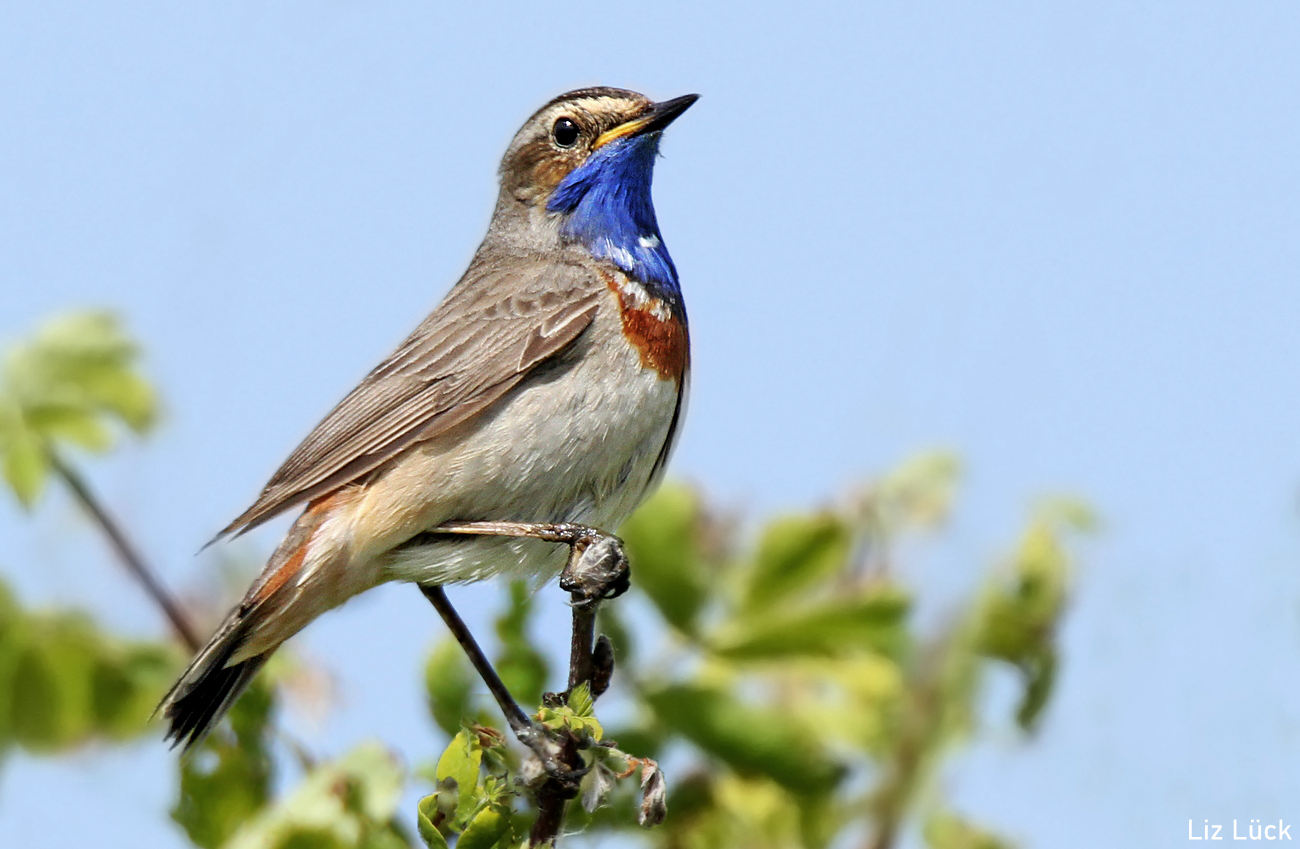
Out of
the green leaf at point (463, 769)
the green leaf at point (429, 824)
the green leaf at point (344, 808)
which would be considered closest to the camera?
the green leaf at point (429, 824)

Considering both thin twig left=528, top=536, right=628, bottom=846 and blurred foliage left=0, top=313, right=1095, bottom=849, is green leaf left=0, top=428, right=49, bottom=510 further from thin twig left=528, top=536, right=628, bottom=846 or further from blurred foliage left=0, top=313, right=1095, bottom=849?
thin twig left=528, top=536, right=628, bottom=846

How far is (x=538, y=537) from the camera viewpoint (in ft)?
18.6

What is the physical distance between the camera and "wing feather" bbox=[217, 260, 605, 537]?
592 centimetres

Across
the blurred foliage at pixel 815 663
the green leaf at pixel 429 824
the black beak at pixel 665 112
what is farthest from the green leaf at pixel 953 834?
the black beak at pixel 665 112

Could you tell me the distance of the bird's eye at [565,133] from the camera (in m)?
7.04

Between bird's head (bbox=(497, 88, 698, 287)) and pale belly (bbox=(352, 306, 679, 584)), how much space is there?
2.44 ft

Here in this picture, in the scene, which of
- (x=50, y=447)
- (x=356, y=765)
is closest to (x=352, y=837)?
(x=356, y=765)

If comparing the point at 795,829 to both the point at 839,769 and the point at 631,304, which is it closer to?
the point at 839,769

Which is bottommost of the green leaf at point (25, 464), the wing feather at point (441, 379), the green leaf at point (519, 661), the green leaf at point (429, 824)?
the green leaf at point (519, 661)

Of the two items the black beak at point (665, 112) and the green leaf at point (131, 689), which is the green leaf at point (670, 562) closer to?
the green leaf at point (131, 689)

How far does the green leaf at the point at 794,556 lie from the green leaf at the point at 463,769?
1593 millimetres

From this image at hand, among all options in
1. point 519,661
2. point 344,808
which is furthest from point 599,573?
point 344,808

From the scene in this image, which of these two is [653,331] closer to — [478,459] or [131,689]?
[478,459]

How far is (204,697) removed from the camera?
555 cm
